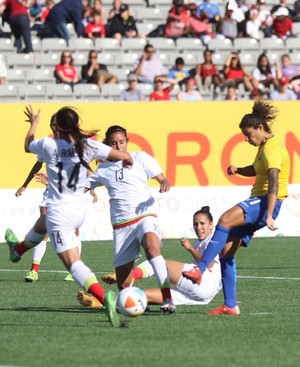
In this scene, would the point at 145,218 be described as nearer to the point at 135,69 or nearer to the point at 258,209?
the point at 258,209

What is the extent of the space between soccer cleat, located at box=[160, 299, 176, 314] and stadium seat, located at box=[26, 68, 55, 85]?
1621 cm

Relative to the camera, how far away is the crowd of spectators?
26.8m

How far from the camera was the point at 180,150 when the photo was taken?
77.7 feet

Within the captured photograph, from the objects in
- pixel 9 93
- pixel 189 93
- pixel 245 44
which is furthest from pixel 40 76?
pixel 245 44

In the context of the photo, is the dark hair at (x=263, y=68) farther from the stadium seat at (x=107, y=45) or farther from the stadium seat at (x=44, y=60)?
the stadium seat at (x=44, y=60)

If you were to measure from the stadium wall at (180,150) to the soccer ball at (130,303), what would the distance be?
Answer: 11856mm

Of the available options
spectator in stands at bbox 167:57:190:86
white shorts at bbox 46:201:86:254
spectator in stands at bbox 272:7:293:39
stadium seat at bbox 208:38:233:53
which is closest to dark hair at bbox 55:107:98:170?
white shorts at bbox 46:201:86:254

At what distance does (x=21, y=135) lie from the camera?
23.1 metres

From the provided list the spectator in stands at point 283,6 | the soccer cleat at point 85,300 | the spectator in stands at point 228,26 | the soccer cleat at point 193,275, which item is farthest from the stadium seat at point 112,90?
the soccer cleat at point 193,275

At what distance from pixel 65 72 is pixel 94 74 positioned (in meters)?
0.65

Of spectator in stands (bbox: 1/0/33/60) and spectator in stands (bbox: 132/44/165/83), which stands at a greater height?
spectator in stands (bbox: 1/0/33/60)

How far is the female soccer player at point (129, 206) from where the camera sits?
1172cm

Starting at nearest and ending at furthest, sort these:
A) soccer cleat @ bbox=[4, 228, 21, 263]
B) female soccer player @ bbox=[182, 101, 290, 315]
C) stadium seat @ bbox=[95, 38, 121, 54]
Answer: female soccer player @ bbox=[182, 101, 290, 315] < soccer cleat @ bbox=[4, 228, 21, 263] < stadium seat @ bbox=[95, 38, 121, 54]

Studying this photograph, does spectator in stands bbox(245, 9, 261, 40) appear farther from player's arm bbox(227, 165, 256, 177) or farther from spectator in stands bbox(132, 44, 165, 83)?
player's arm bbox(227, 165, 256, 177)
